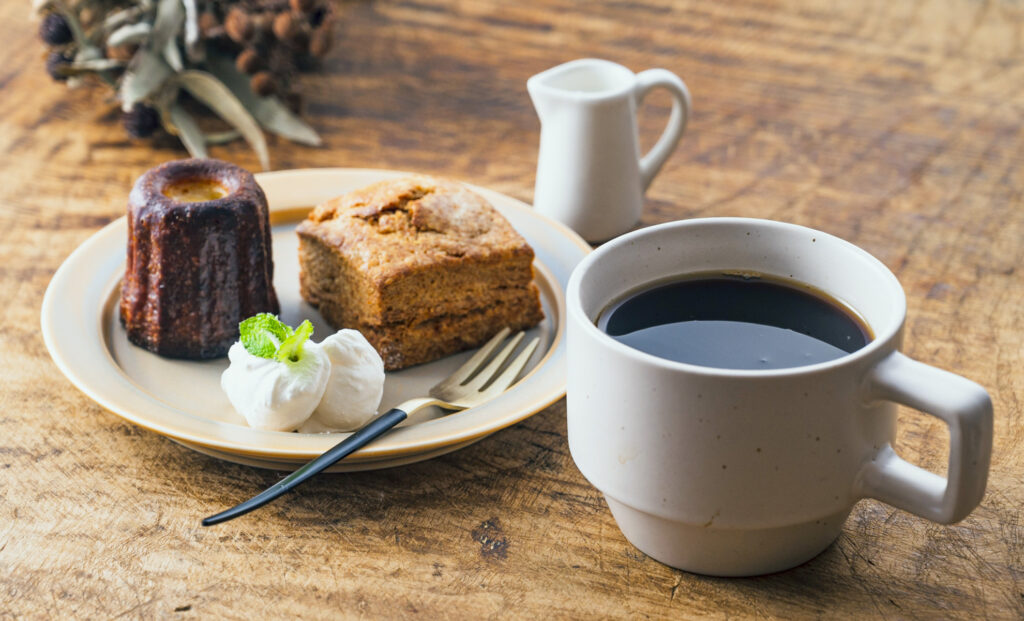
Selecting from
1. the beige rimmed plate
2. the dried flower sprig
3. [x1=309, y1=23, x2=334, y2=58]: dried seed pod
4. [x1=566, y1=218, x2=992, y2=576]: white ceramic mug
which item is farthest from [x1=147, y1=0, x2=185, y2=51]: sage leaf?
[x1=566, y1=218, x2=992, y2=576]: white ceramic mug

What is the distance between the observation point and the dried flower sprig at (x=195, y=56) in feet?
5.76

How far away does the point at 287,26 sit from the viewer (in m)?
1.75

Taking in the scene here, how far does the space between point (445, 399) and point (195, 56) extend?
98cm

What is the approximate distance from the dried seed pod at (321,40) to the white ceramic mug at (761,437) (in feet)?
3.57

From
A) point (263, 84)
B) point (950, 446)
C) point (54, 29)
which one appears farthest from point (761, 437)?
point (54, 29)

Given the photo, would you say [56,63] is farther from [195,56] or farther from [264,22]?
[264,22]

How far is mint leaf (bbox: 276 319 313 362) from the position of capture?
1019 millimetres

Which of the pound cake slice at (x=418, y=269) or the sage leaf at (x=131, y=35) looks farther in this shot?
the sage leaf at (x=131, y=35)

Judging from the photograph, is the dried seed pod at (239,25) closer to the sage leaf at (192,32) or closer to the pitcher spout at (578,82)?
the sage leaf at (192,32)

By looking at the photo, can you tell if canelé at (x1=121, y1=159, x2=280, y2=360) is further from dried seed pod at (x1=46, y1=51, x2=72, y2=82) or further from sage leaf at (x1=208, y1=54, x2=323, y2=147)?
dried seed pod at (x1=46, y1=51, x2=72, y2=82)

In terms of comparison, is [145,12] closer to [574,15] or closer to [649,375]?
[574,15]

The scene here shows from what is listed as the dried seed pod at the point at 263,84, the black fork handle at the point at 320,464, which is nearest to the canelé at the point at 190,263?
the black fork handle at the point at 320,464

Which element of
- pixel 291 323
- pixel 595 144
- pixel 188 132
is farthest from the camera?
pixel 188 132

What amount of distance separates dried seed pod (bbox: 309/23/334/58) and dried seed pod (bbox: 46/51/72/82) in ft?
1.40
